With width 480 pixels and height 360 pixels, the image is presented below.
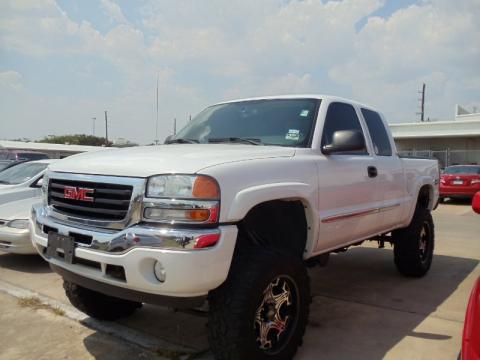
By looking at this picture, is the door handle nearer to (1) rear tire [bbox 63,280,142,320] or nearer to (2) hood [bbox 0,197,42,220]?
(1) rear tire [bbox 63,280,142,320]

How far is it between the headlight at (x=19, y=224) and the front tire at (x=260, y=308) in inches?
170

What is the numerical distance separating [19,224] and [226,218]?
15.1 ft

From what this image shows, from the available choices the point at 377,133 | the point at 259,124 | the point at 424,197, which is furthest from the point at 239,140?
the point at 424,197

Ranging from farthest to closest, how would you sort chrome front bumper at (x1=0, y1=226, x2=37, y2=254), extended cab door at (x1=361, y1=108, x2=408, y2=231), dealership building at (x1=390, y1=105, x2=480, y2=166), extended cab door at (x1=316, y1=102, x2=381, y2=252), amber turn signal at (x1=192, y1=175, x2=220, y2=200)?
dealership building at (x1=390, y1=105, x2=480, y2=166)
chrome front bumper at (x1=0, y1=226, x2=37, y2=254)
extended cab door at (x1=361, y1=108, x2=408, y2=231)
extended cab door at (x1=316, y1=102, x2=381, y2=252)
amber turn signal at (x1=192, y1=175, x2=220, y2=200)

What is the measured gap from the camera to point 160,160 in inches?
116

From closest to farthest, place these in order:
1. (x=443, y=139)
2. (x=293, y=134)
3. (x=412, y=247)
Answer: (x=293, y=134), (x=412, y=247), (x=443, y=139)

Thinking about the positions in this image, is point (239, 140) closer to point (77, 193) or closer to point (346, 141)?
point (346, 141)

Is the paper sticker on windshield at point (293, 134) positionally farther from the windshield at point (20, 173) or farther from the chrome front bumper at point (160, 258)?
the windshield at point (20, 173)

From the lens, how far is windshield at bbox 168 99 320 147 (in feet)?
12.7

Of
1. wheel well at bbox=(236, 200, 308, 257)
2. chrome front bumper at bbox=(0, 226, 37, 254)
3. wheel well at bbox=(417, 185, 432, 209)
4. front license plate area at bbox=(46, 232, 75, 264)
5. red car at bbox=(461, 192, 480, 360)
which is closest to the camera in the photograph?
red car at bbox=(461, 192, 480, 360)

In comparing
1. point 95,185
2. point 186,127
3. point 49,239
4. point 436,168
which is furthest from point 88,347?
point 436,168

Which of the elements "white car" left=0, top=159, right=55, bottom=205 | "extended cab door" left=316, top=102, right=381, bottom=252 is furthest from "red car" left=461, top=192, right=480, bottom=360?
"white car" left=0, top=159, right=55, bottom=205

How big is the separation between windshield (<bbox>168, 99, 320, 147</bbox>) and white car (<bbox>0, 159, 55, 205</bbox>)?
13.4 ft

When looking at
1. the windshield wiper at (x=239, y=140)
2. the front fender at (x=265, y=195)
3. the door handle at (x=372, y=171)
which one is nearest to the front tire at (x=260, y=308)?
the front fender at (x=265, y=195)
